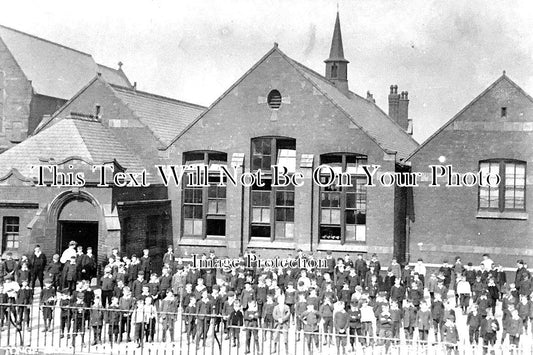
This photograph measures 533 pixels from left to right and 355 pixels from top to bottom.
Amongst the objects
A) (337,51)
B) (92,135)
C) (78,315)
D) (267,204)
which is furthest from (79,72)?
(78,315)

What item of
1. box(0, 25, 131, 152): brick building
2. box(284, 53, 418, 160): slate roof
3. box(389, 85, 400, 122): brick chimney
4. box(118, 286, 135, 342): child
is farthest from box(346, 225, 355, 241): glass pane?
box(389, 85, 400, 122): brick chimney

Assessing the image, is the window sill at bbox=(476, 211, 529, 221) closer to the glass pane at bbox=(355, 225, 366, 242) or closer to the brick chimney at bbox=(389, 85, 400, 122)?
the glass pane at bbox=(355, 225, 366, 242)

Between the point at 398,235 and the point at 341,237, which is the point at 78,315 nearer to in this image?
the point at 341,237

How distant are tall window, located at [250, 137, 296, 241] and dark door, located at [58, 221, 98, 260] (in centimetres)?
693

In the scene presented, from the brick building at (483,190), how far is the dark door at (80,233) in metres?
13.8

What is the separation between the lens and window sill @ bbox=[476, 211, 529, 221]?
26.2m

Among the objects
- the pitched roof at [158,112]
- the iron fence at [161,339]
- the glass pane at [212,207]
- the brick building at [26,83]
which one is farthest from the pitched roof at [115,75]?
the iron fence at [161,339]

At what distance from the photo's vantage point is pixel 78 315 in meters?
17.2

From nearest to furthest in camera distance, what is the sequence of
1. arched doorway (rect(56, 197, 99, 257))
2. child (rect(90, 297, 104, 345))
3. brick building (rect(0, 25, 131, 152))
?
child (rect(90, 297, 104, 345)) < arched doorway (rect(56, 197, 99, 257)) < brick building (rect(0, 25, 131, 152))

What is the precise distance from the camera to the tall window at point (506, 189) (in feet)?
86.8

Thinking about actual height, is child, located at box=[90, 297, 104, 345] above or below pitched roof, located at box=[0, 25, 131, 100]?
below

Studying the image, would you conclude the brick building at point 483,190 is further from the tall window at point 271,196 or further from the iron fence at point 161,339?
the iron fence at point 161,339

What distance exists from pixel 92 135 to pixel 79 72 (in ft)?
86.1

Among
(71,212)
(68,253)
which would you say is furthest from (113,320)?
(71,212)
